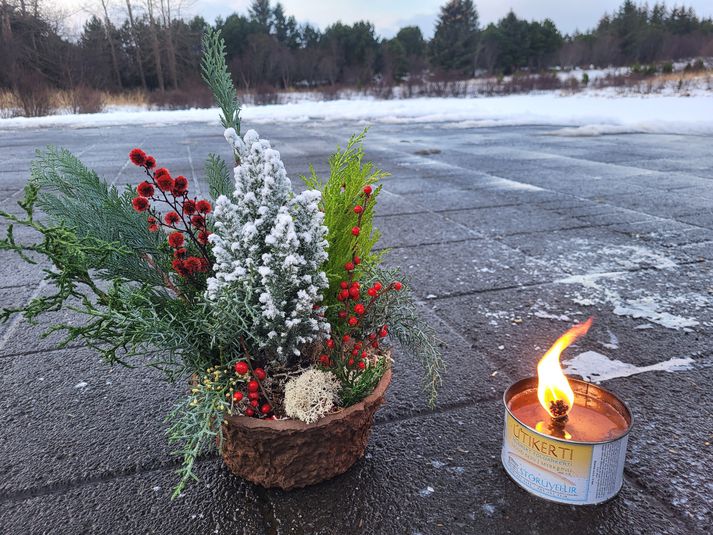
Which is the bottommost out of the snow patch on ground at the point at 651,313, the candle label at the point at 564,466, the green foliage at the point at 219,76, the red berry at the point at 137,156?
the snow patch on ground at the point at 651,313

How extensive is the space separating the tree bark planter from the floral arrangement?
0.13ft

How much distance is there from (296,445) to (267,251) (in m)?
0.56

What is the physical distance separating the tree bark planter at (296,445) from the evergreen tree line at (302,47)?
1073 inches

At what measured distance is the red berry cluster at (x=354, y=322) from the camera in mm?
1533

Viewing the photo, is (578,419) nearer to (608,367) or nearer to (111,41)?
(608,367)

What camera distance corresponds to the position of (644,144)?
9.86 meters

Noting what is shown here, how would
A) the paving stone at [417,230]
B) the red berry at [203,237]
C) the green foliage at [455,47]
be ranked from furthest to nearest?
the green foliage at [455,47], the paving stone at [417,230], the red berry at [203,237]

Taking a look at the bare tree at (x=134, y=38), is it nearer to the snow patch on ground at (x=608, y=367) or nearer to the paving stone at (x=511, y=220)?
the paving stone at (x=511, y=220)

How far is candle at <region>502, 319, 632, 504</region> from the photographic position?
1457 millimetres

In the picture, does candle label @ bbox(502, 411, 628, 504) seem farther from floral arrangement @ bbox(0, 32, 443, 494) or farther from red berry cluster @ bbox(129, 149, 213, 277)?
red berry cluster @ bbox(129, 149, 213, 277)

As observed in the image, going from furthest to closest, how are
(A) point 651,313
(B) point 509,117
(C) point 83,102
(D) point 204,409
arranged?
1. (C) point 83,102
2. (B) point 509,117
3. (A) point 651,313
4. (D) point 204,409

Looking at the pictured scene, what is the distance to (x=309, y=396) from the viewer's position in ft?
4.79

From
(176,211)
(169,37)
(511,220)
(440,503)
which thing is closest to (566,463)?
(440,503)

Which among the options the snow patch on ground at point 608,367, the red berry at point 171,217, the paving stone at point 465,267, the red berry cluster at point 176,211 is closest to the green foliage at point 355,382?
the red berry cluster at point 176,211
